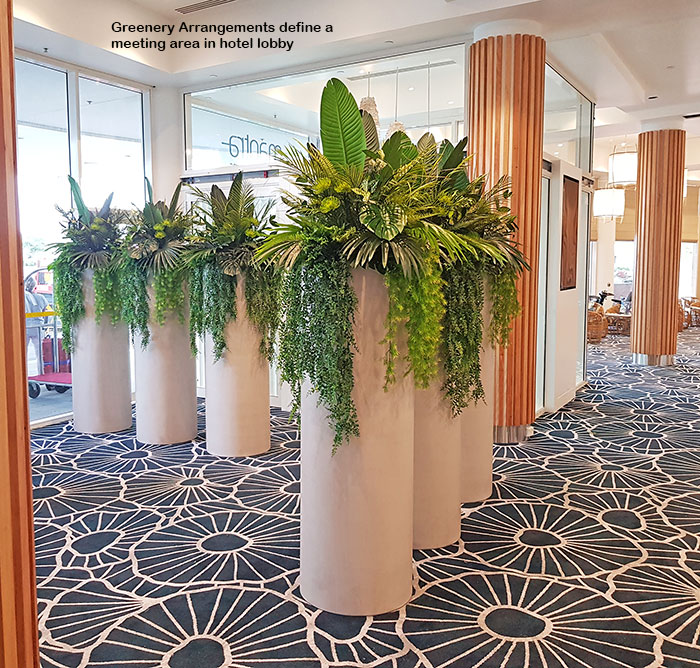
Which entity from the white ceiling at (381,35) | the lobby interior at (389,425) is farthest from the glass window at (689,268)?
the white ceiling at (381,35)

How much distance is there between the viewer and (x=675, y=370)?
9.78 m

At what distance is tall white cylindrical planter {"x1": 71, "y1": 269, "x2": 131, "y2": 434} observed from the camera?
6012 millimetres

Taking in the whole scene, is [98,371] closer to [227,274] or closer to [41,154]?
[227,274]

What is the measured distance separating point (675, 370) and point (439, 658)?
8333 mm

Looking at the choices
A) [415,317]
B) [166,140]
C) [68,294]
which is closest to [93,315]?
[68,294]

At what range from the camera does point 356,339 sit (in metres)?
2.87

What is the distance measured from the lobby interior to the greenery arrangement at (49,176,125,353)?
1.65 feet

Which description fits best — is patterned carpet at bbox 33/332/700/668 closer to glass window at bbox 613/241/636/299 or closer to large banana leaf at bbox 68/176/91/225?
large banana leaf at bbox 68/176/91/225

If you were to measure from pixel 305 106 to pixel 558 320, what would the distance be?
3.54 metres

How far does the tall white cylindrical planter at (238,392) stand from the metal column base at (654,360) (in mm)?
6897

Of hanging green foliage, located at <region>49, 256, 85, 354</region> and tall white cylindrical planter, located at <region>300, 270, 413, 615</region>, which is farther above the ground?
hanging green foliage, located at <region>49, 256, 85, 354</region>

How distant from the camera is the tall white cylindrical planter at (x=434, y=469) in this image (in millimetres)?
3559

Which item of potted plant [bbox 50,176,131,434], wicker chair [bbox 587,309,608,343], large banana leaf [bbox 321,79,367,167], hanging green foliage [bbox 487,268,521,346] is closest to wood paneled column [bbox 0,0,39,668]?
large banana leaf [bbox 321,79,367,167]

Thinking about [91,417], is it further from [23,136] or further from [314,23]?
[314,23]
